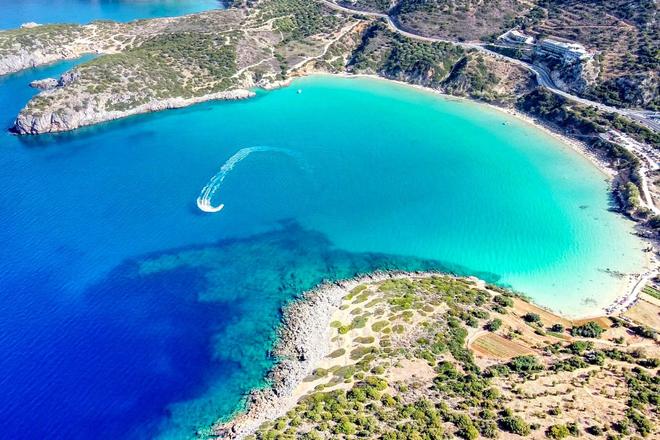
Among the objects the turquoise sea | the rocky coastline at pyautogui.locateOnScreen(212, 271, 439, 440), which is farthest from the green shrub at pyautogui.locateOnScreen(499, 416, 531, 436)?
the turquoise sea

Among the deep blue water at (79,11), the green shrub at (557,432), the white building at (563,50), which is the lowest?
the green shrub at (557,432)

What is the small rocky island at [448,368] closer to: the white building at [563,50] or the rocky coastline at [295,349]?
the rocky coastline at [295,349]

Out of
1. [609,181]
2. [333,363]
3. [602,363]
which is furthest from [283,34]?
[602,363]

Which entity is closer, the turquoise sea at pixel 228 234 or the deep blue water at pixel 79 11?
the turquoise sea at pixel 228 234

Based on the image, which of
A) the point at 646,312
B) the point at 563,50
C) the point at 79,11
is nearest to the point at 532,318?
the point at 646,312

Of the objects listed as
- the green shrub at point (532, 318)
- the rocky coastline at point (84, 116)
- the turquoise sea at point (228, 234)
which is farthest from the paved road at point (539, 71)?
the green shrub at point (532, 318)
